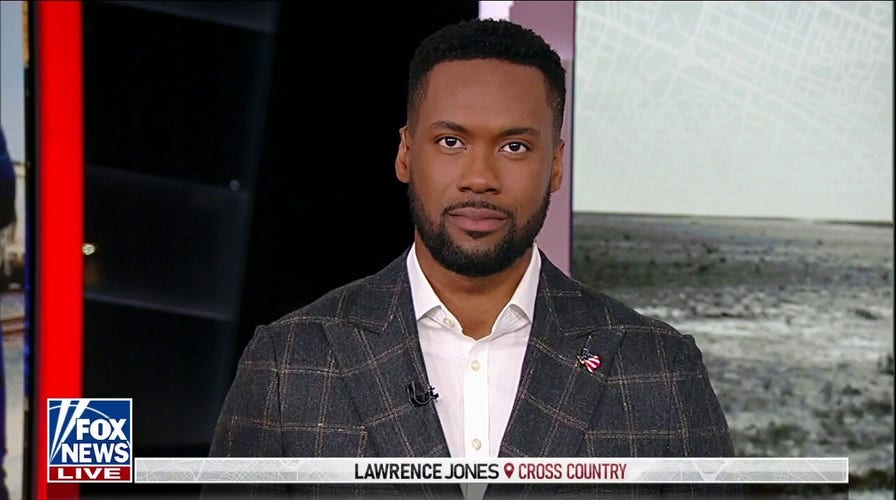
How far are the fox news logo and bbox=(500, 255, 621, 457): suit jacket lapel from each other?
2.34 feet

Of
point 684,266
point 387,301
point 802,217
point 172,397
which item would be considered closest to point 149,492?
point 172,397

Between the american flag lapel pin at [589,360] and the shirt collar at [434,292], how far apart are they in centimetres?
11

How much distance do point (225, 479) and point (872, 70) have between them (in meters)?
1.48

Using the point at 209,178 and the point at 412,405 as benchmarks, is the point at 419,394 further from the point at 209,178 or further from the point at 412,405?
the point at 209,178

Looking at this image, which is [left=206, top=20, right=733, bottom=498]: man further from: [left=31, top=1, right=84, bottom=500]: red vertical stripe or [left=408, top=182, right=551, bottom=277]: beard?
[left=31, top=1, right=84, bottom=500]: red vertical stripe

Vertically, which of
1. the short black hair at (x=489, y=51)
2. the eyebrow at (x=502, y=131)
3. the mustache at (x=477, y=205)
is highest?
the short black hair at (x=489, y=51)

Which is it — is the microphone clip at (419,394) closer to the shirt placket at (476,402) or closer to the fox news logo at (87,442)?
the shirt placket at (476,402)

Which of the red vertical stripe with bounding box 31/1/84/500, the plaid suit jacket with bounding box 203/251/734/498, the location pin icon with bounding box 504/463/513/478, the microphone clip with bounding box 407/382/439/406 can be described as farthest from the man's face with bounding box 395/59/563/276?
the red vertical stripe with bounding box 31/1/84/500

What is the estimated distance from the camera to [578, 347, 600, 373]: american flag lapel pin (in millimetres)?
1805

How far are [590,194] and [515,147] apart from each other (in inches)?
11.9

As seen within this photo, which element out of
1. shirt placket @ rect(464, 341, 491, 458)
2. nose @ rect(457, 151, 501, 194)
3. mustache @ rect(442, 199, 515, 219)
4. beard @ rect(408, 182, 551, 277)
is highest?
nose @ rect(457, 151, 501, 194)

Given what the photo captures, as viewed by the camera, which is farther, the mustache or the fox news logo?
the fox news logo

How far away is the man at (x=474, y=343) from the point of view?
5.84 ft

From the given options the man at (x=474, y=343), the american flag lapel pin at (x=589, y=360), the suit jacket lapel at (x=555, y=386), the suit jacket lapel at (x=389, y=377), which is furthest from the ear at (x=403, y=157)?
the american flag lapel pin at (x=589, y=360)
